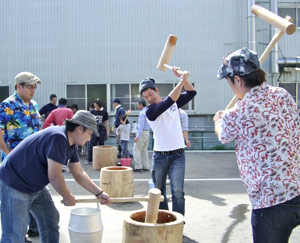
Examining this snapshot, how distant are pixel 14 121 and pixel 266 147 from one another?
3056 millimetres

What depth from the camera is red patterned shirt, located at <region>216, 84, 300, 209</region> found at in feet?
7.11

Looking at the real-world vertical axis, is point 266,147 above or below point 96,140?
above

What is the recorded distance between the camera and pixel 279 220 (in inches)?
84.8

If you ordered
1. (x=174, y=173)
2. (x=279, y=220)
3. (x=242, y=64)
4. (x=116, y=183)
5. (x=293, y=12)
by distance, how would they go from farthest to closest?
(x=293, y=12), (x=116, y=183), (x=174, y=173), (x=242, y=64), (x=279, y=220)

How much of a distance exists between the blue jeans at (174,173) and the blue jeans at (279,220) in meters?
2.18

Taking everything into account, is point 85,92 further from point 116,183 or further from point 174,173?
point 174,173

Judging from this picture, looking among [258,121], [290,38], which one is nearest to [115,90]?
[290,38]

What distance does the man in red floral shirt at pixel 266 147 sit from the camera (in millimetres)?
2164

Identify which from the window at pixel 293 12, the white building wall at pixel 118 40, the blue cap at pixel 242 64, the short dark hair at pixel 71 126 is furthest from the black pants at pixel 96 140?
the window at pixel 293 12

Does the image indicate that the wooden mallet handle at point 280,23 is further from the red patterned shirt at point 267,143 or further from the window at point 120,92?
the window at point 120,92

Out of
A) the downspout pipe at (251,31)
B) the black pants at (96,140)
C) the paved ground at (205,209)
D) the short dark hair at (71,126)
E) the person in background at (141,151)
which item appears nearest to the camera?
the short dark hair at (71,126)

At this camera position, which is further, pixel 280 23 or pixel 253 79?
pixel 280 23

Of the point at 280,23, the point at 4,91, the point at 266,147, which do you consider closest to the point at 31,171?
the point at 266,147

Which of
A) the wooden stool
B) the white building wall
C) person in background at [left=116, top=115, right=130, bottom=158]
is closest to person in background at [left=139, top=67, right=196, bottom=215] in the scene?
the wooden stool
